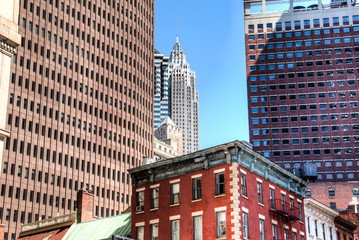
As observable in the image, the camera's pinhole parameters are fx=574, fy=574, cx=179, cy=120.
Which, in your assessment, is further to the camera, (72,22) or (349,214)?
(72,22)

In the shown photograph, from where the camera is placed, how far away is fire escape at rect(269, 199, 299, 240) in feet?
172

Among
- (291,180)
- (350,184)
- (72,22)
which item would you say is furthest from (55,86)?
(291,180)

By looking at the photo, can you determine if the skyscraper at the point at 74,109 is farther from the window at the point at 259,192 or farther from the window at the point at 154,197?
the window at the point at 259,192

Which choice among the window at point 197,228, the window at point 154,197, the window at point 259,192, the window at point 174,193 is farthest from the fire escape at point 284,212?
the window at point 154,197

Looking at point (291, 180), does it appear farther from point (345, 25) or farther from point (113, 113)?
point (345, 25)

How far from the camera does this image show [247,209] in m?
47.8

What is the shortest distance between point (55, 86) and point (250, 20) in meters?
78.6

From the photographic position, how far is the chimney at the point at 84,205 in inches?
2416

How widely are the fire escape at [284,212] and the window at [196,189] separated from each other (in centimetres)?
742

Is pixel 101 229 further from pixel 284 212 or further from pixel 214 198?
pixel 284 212

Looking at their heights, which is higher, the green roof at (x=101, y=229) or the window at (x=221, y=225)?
the green roof at (x=101, y=229)

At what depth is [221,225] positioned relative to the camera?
46.3 m

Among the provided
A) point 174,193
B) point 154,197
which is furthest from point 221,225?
point 154,197

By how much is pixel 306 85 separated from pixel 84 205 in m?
124
